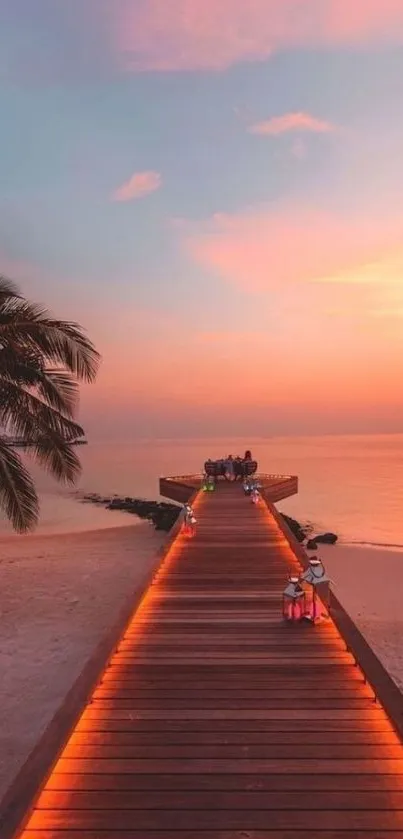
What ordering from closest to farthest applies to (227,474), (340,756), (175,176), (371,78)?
(340,756), (371,78), (175,176), (227,474)

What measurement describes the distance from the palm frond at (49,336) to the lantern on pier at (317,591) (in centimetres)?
546

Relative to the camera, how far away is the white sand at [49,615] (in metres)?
7.05

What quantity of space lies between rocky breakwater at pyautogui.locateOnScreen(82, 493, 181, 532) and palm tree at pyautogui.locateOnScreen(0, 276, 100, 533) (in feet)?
43.6

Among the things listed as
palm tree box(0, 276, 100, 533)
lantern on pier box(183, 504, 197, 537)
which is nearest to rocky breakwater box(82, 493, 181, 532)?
lantern on pier box(183, 504, 197, 537)

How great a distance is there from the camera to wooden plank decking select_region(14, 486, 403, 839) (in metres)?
3.13

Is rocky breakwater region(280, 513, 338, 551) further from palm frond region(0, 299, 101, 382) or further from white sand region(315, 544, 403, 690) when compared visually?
palm frond region(0, 299, 101, 382)

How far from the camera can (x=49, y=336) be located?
31.7 ft

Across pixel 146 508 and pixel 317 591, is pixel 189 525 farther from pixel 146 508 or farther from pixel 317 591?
pixel 146 508

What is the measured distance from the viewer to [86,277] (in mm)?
21641

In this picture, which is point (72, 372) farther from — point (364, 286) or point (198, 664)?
point (364, 286)

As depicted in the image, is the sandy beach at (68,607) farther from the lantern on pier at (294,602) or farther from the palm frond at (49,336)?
the palm frond at (49,336)

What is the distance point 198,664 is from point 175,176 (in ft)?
46.9

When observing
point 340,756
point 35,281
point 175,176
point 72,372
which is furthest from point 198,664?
point 35,281

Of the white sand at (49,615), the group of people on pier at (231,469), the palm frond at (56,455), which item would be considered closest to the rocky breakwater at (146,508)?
the white sand at (49,615)
